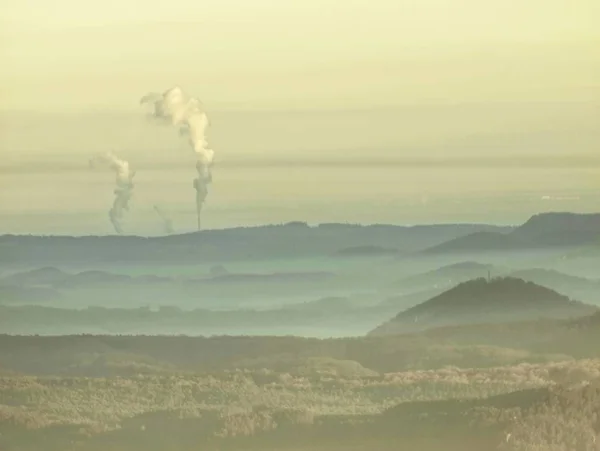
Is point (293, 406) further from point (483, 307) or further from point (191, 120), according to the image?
point (191, 120)

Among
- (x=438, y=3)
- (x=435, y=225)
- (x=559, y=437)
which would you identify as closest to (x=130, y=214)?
(x=435, y=225)

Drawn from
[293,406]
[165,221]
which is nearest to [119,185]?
[165,221]

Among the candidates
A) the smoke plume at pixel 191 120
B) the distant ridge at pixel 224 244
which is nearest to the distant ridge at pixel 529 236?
the distant ridge at pixel 224 244

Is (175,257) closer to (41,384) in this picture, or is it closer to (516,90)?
(41,384)

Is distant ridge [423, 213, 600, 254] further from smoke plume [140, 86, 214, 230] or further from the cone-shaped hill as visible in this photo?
smoke plume [140, 86, 214, 230]

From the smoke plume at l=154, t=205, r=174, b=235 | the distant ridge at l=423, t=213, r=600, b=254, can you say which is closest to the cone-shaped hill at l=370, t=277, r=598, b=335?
the distant ridge at l=423, t=213, r=600, b=254
